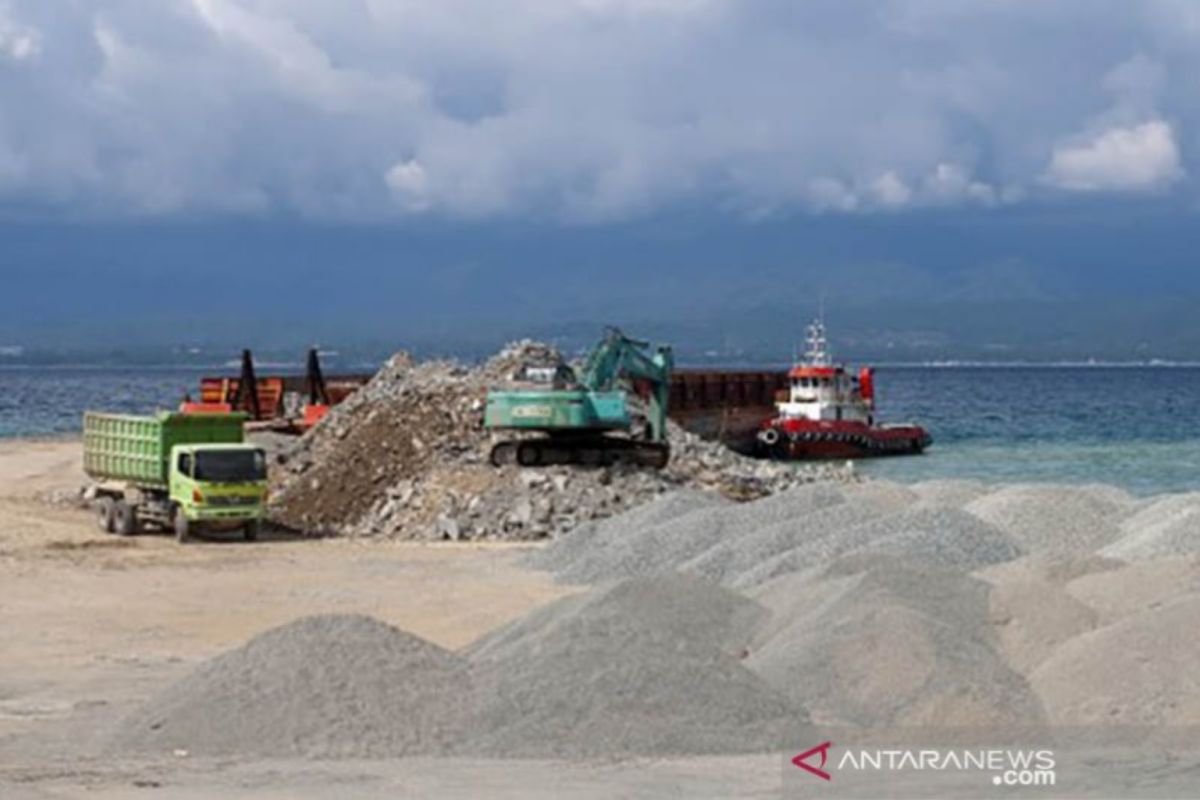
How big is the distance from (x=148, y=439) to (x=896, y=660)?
1938 centimetres

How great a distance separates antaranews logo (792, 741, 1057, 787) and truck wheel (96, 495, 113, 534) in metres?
20.5

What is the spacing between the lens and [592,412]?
34594mm

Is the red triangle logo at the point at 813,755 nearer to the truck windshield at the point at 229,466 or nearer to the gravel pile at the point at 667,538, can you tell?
the gravel pile at the point at 667,538

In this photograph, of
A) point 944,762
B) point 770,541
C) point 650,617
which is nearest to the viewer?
point 944,762

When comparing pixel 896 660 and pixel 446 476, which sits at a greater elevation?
pixel 896 660

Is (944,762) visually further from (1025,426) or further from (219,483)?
(1025,426)

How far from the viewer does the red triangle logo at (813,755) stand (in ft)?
40.7

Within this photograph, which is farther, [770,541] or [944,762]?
[770,541]

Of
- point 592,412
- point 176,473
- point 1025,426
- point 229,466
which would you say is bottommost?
point 1025,426

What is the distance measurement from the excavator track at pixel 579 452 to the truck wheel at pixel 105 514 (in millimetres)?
6856

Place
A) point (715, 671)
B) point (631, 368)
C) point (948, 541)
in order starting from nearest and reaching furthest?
point (715, 671)
point (948, 541)
point (631, 368)

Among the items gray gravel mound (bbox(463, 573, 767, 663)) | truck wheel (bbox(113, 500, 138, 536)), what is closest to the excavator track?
truck wheel (bbox(113, 500, 138, 536))

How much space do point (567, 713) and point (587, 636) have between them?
1.33 meters

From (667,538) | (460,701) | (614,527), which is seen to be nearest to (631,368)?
(614,527)
